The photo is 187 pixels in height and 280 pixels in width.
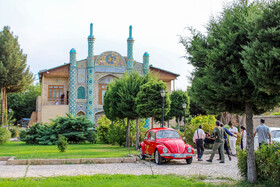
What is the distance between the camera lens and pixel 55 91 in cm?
4088

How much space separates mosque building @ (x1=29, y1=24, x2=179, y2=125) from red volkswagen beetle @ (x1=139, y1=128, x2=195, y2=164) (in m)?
25.8

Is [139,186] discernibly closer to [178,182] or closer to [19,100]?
[178,182]

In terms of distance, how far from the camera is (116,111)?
2125 centimetres

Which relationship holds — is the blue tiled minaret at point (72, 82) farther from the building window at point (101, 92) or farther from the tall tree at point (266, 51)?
the tall tree at point (266, 51)

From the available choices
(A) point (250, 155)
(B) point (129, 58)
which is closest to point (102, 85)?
(B) point (129, 58)

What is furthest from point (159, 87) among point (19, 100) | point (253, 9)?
point (19, 100)

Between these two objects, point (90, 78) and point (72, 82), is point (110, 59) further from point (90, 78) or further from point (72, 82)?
point (72, 82)

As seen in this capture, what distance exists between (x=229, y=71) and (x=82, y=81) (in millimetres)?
34192

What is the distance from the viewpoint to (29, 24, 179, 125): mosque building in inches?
1550

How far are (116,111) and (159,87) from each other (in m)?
4.42

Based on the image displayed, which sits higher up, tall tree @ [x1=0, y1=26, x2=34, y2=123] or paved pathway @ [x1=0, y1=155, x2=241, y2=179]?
tall tree @ [x1=0, y1=26, x2=34, y2=123]

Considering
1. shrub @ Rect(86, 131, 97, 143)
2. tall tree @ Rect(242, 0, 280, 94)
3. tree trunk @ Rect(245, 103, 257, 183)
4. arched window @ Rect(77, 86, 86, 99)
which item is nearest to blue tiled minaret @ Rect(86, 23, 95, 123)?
arched window @ Rect(77, 86, 86, 99)

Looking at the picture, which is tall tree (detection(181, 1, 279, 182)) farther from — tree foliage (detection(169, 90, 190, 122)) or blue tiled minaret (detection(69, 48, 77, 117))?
blue tiled minaret (detection(69, 48, 77, 117))

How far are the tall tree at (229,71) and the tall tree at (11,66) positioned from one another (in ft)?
94.0
